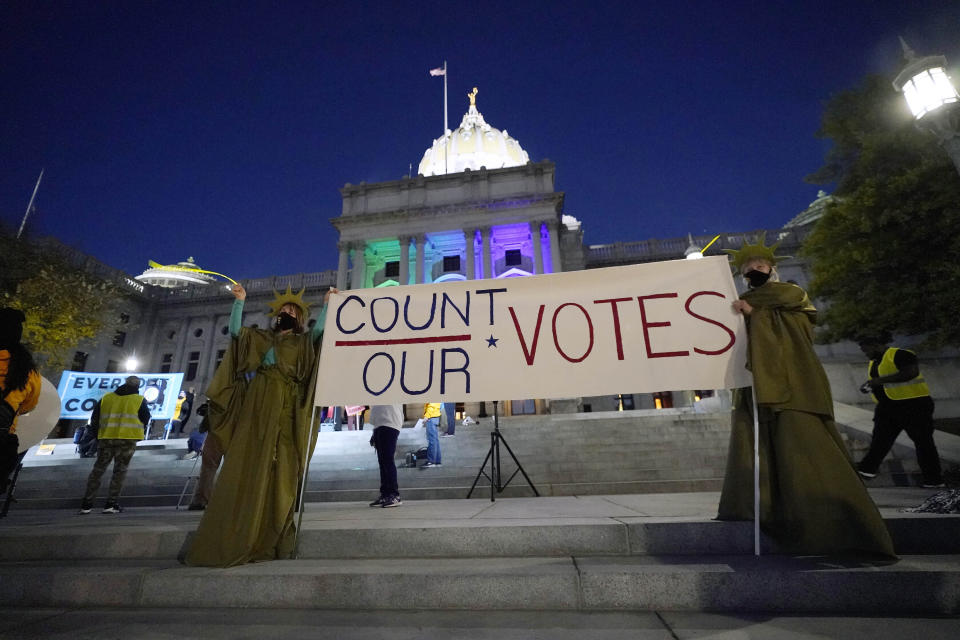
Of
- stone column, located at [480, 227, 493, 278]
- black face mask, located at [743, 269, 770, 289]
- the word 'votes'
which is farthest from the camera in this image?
stone column, located at [480, 227, 493, 278]

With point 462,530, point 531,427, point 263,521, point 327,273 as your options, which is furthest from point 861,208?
point 327,273

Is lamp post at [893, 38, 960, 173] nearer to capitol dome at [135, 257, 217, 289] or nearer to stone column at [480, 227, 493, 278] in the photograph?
capitol dome at [135, 257, 217, 289]

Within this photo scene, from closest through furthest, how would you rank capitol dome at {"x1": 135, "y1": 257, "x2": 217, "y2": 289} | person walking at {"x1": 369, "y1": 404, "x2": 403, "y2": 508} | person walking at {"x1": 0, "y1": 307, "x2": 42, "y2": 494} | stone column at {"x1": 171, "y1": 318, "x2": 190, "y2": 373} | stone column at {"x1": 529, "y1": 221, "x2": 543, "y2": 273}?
person walking at {"x1": 0, "y1": 307, "x2": 42, "y2": 494} → person walking at {"x1": 369, "y1": 404, "x2": 403, "y2": 508} → capitol dome at {"x1": 135, "y1": 257, "x2": 217, "y2": 289} → stone column at {"x1": 529, "y1": 221, "x2": 543, "y2": 273} → stone column at {"x1": 171, "y1": 318, "x2": 190, "y2": 373}

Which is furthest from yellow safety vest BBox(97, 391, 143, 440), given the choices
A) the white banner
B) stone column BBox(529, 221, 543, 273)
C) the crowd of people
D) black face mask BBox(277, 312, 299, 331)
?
stone column BBox(529, 221, 543, 273)

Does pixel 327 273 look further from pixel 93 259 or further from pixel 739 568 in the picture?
pixel 739 568

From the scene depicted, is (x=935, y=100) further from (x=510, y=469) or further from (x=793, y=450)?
(x=510, y=469)

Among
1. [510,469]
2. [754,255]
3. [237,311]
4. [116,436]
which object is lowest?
[510,469]

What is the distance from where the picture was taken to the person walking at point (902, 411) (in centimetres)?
505

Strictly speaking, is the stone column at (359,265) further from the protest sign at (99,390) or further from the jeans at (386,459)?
the jeans at (386,459)

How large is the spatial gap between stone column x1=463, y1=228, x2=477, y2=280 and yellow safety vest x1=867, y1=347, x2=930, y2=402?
2335 centimetres

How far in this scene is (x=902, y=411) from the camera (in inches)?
203

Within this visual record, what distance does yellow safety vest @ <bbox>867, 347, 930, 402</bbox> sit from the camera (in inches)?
201

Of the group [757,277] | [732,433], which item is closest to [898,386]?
[757,277]

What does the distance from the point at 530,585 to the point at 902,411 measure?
18.9 ft
